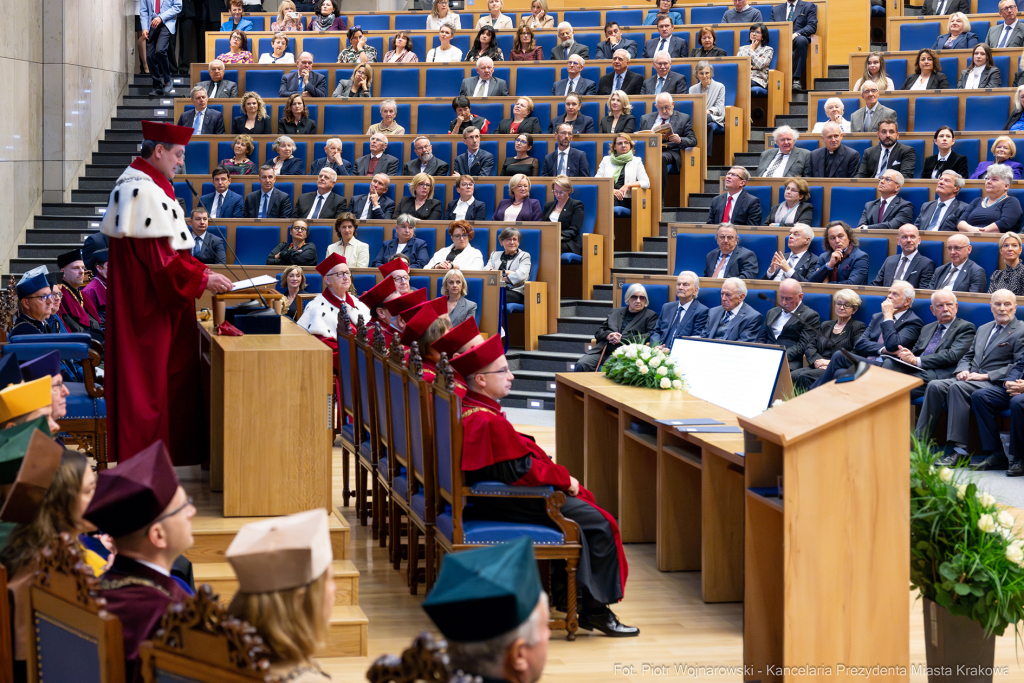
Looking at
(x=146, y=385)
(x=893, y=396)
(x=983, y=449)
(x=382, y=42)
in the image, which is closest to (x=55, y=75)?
(x=382, y=42)

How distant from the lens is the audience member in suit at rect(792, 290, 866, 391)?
6.62 m

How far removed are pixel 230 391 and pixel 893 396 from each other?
2.02m

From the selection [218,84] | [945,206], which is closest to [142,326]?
[945,206]

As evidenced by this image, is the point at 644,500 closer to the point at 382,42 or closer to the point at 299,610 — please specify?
the point at 299,610

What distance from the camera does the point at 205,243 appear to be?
8766 millimetres

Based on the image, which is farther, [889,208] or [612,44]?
[612,44]

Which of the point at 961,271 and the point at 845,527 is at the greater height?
the point at 961,271

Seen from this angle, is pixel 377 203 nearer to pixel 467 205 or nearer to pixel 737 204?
pixel 467 205

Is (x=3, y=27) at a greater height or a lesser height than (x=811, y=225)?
greater

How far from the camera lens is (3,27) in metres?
10.0

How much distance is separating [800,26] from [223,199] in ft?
19.5

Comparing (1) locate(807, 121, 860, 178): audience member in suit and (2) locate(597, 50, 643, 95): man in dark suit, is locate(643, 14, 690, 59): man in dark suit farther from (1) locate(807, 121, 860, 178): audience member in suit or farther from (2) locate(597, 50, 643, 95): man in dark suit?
(1) locate(807, 121, 860, 178): audience member in suit

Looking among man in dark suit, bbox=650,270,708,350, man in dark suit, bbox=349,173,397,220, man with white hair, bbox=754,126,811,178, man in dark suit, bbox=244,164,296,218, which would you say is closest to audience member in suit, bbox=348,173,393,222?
man in dark suit, bbox=349,173,397,220

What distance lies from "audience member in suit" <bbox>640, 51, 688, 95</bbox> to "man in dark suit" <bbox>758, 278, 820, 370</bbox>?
11.9 ft
